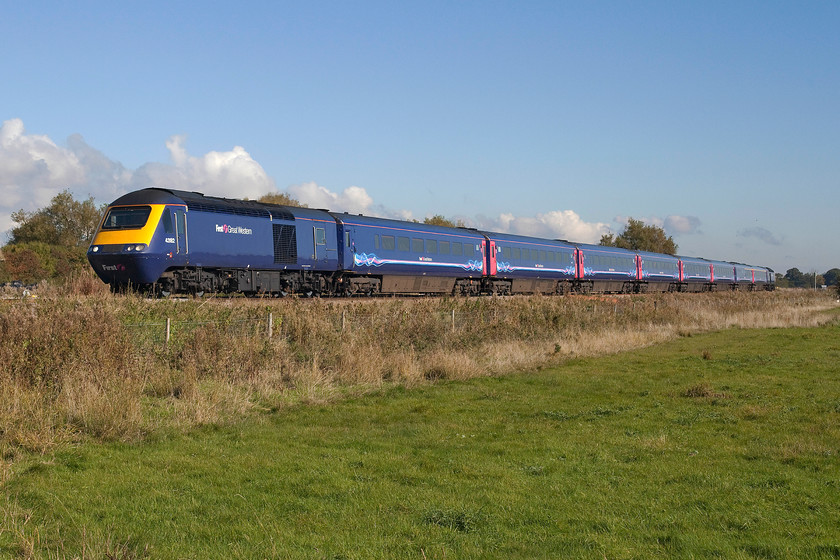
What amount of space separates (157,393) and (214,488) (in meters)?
5.89

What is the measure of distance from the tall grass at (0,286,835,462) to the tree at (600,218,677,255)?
103076 millimetres

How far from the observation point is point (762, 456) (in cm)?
1036

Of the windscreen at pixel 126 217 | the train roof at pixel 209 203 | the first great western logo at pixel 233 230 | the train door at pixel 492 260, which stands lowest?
the train door at pixel 492 260

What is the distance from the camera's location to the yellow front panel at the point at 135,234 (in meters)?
24.2

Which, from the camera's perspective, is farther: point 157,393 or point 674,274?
point 674,274

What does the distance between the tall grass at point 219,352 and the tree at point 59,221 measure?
62299 millimetres

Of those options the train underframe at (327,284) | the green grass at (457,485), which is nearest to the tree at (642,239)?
the train underframe at (327,284)

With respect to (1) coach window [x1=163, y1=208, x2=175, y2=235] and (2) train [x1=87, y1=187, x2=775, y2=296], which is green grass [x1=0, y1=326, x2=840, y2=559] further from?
(2) train [x1=87, y1=187, x2=775, y2=296]

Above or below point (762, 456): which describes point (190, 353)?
above

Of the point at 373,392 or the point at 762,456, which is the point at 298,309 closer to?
the point at 373,392

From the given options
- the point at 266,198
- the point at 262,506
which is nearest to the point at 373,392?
the point at 262,506

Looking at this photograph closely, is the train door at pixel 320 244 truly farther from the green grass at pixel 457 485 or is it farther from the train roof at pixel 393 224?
the green grass at pixel 457 485

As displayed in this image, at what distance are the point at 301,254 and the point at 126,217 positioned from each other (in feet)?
25.2

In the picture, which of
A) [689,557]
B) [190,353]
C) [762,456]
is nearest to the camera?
[689,557]
